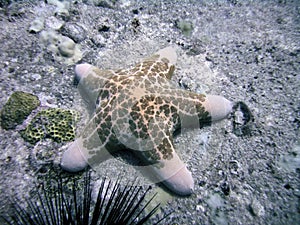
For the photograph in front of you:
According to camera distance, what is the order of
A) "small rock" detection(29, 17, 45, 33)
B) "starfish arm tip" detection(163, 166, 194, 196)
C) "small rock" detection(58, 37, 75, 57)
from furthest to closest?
1. "small rock" detection(29, 17, 45, 33)
2. "small rock" detection(58, 37, 75, 57)
3. "starfish arm tip" detection(163, 166, 194, 196)

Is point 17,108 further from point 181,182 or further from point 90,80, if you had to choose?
point 181,182

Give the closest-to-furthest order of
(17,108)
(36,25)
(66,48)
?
(17,108) → (66,48) → (36,25)

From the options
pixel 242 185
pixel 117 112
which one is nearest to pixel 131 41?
pixel 117 112

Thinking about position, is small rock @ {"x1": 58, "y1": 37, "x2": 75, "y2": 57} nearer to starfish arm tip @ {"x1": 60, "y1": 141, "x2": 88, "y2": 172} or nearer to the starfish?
the starfish

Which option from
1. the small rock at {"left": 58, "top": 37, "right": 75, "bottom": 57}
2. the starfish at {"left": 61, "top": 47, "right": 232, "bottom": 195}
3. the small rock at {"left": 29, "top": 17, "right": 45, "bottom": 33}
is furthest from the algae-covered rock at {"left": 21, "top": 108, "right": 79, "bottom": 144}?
the small rock at {"left": 29, "top": 17, "right": 45, "bottom": 33}

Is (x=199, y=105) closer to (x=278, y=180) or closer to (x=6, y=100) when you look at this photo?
(x=278, y=180)

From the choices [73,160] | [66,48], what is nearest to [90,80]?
[66,48]
